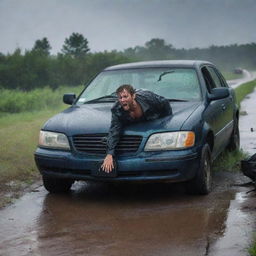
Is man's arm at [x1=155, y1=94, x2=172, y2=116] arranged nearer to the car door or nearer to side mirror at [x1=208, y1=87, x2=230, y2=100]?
the car door

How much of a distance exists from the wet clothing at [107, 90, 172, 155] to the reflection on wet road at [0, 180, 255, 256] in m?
0.78

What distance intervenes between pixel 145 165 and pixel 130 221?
0.72 m

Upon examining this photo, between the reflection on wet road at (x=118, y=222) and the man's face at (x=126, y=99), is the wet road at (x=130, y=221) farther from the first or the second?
the man's face at (x=126, y=99)

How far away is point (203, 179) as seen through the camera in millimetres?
6391

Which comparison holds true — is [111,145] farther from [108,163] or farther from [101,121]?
[101,121]

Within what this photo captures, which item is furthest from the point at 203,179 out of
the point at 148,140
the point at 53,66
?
the point at 53,66

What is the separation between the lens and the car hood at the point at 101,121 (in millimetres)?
6172

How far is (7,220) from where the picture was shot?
5.80 metres

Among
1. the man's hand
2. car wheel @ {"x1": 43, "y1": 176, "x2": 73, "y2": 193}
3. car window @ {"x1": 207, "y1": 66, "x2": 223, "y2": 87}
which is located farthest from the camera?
car window @ {"x1": 207, "y1": 66, "x2": 223, "y2": 87}

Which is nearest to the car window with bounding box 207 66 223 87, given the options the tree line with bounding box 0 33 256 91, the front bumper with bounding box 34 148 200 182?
the front bumper with bounding box 34 148 200 182

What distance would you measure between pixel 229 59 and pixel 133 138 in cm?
17002

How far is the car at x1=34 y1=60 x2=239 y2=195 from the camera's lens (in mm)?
6059

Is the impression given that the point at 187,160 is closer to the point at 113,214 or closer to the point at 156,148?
the point at 156,148

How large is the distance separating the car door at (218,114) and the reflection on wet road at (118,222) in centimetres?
88
